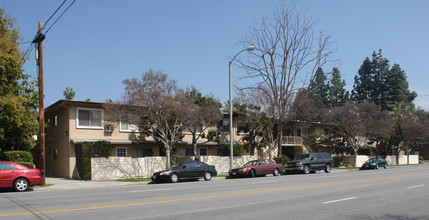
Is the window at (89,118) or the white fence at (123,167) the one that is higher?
the window at (89,118)

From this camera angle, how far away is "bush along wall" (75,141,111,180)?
25.6 metres

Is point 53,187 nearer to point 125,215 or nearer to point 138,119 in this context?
point 138,119

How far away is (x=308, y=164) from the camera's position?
3058cm

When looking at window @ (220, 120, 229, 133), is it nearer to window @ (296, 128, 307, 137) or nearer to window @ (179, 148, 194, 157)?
window @ (179, 148, 194, 157)

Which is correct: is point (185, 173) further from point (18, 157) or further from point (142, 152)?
point (18, 157)

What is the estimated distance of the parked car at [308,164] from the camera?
30094mm

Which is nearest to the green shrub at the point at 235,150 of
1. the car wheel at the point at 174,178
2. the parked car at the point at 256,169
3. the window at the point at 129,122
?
the parked car at the point at 256,169

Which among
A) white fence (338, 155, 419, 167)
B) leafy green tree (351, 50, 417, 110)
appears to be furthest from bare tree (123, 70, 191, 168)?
leafy green tree (351, 50, 417, 110)

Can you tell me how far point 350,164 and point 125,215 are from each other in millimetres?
41380

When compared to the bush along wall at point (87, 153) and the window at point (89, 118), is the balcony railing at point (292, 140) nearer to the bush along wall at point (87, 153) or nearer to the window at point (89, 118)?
the window at point (89, 118)

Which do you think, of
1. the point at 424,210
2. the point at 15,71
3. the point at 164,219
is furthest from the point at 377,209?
the point at 15,71

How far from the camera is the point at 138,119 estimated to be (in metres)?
27.5

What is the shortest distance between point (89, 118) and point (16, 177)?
35.0 ft

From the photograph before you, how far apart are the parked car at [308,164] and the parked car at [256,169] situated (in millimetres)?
1892
